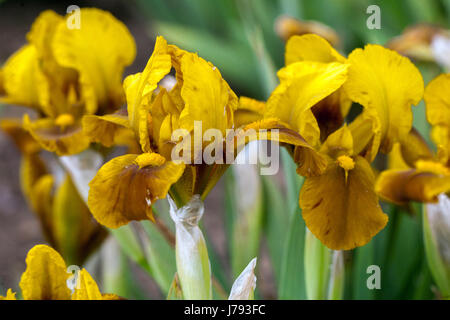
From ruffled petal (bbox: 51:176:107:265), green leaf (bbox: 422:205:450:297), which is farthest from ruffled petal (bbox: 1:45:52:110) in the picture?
green leaf (bbox: 422:205:450:297)

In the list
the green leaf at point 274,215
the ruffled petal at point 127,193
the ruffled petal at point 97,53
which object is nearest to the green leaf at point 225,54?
the green leaf at point 274,215

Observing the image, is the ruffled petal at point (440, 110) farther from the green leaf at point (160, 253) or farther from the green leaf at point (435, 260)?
the green leaf at point (160, 253)

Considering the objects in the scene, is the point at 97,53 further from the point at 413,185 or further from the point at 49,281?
the point at 413,185

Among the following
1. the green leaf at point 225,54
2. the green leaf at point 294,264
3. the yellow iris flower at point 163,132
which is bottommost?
the green leaf at point 294,264

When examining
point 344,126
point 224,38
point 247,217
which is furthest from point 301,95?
point 224,38

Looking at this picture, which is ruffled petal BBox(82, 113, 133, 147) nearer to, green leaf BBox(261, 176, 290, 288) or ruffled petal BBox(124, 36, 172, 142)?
ruffled petal BBox(124, 36, 172, 142)

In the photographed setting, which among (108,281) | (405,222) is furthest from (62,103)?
(405,222)
